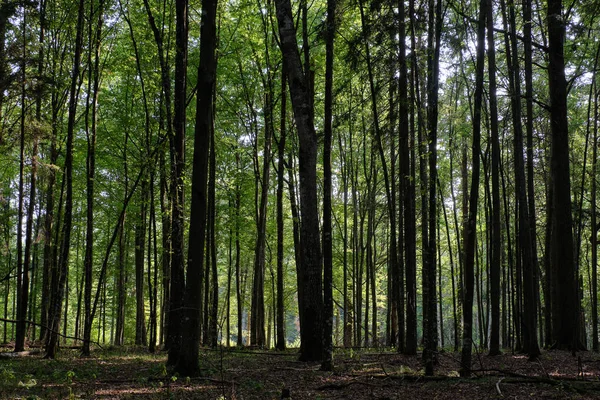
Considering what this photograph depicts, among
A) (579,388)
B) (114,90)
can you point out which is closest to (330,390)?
(579,388)

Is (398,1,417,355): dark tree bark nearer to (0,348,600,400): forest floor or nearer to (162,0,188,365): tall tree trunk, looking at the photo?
(0,348,600,400): forest floor

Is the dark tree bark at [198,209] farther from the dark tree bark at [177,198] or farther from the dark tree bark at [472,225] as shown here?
the dark tree bark at [472,225]

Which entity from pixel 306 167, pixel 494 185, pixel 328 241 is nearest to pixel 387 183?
pixel 494 185

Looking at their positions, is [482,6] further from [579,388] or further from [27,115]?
[27,115]

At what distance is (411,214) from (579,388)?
5.96 meters

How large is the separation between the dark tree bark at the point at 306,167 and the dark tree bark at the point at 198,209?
174 centimetres

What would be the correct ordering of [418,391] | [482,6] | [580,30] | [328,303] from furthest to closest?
→ [580,30] < [328,303] < [482,6] < [418,391]

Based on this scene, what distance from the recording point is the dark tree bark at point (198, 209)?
25.2ft

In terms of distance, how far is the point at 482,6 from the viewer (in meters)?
7.64

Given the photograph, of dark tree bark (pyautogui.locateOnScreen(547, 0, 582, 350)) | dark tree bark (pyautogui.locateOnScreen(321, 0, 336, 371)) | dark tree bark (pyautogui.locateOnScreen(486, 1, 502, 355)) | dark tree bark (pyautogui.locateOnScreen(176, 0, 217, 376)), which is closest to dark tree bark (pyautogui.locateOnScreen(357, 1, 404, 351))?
dark tree bark (pyautogui.locateOnScreen(321, 0, 336, 371))

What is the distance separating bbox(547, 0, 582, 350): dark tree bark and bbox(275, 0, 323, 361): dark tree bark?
23.7 feet

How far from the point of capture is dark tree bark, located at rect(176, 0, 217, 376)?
25.2ft

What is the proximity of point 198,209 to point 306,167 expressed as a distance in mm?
2698

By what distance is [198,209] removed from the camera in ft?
26.2
